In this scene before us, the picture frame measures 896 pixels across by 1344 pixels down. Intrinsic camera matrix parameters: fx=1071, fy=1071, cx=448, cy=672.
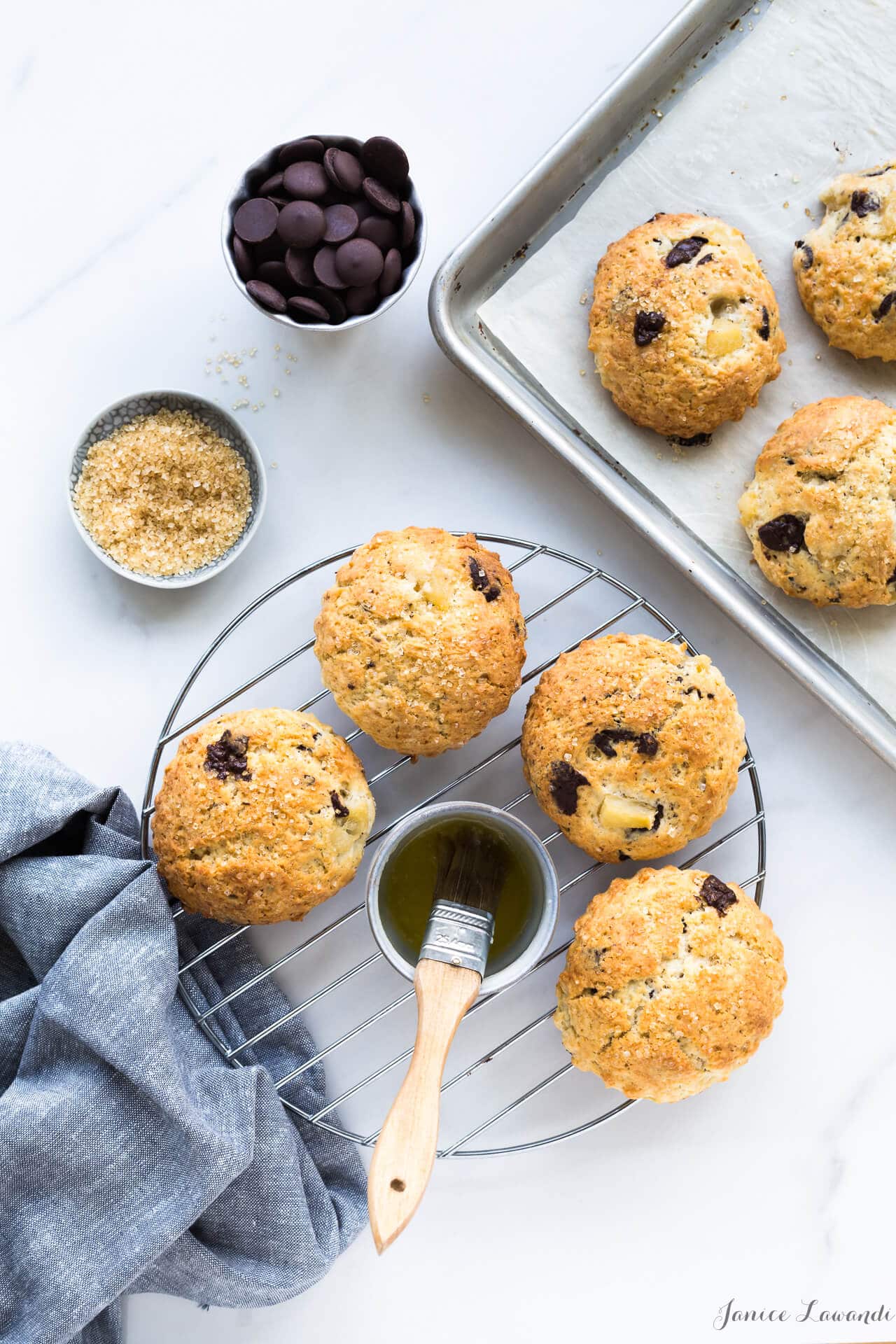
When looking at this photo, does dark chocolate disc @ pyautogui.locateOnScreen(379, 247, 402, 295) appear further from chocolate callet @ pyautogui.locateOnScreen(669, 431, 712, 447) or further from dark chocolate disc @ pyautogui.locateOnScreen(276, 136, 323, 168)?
chocolate callet @ pyautogui.locateOnScreen(669, 431, 712, 447)

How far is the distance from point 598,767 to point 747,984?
0.52m

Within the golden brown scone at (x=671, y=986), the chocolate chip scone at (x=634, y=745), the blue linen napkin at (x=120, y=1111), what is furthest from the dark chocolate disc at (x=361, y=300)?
the golden brown scone at (x=671, y=986)

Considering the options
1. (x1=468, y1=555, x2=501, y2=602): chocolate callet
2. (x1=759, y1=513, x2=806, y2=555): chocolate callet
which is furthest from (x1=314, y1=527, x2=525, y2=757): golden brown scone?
(x1=759, y1=513, x2=806, y2=555): chocolate callet

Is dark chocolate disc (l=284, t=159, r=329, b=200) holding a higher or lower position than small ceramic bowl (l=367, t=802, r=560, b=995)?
higher

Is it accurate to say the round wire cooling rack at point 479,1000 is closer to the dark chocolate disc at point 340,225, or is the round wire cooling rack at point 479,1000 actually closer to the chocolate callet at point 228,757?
the chocolate callet at point 228,757

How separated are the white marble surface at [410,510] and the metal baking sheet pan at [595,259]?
12cm

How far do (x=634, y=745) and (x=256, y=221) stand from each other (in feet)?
4.37

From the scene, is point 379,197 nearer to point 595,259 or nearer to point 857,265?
point 595,259

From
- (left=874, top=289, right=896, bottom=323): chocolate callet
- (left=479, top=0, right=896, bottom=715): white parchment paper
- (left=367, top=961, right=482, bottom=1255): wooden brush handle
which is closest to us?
(left=367, top=961, right=482, bottom=1255): wooden brush handle

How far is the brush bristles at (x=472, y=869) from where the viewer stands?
224 cm

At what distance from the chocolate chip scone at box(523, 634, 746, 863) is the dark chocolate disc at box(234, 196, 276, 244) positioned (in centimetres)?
108

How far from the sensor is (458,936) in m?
2.12

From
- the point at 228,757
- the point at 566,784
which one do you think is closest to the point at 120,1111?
the point at 228,757

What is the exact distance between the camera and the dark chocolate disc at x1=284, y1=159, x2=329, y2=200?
2.22 m
